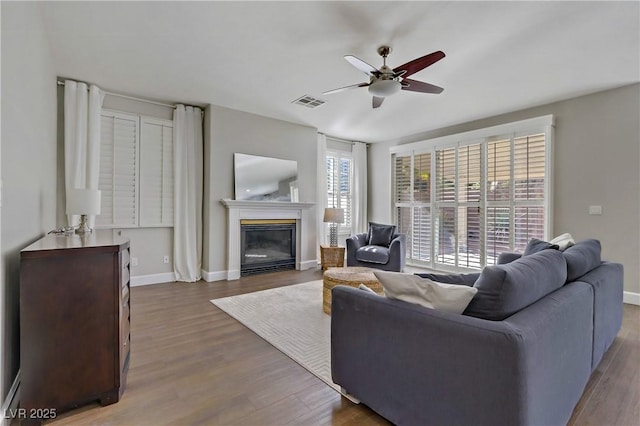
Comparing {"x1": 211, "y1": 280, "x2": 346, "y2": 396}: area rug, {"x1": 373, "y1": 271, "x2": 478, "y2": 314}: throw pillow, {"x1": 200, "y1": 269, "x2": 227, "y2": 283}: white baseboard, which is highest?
{"x1": 373, "y1": 271, "x2": 478, "y2": 314}: throw pillow

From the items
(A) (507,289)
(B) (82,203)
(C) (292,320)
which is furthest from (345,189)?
(A) (507,289)

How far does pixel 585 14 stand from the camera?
2398 millimetres

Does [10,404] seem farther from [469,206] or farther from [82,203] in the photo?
[469,206]

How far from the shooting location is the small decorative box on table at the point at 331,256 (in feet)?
18.3

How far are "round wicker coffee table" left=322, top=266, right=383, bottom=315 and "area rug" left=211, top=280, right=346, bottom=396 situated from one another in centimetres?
18

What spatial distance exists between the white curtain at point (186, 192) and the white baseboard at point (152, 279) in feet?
0.35

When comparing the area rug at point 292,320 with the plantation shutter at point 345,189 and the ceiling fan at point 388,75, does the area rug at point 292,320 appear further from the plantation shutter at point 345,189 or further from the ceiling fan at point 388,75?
the plantation shutter at point 345,189

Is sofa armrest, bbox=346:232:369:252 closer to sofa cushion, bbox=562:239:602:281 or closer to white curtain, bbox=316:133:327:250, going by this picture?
white curtain, bbox=316:133:327:250

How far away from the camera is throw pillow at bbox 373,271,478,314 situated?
1.36m

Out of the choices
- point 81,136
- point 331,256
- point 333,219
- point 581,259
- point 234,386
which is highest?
point 81,136

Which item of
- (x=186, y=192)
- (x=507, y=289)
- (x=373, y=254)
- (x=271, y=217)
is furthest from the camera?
(x=271, y=217)

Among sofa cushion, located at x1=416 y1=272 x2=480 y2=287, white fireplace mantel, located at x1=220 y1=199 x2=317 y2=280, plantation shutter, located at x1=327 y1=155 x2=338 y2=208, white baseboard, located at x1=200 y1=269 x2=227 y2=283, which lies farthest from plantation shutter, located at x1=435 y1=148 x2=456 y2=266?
sofa cushion, located at x1=416 y1=272 x2=480 y2=287

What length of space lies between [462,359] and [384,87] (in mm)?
2381

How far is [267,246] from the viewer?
5.36 m
